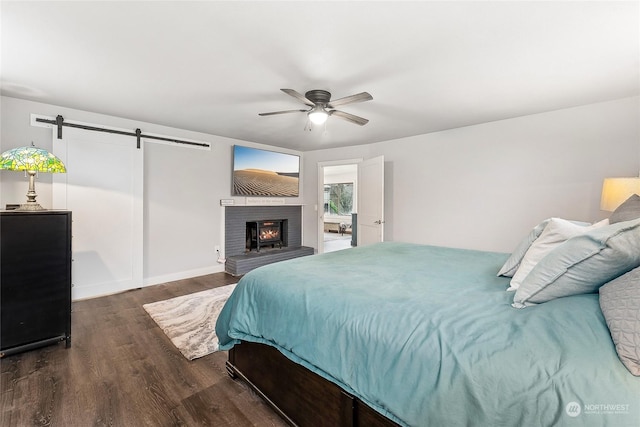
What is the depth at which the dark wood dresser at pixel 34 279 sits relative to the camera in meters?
2.15

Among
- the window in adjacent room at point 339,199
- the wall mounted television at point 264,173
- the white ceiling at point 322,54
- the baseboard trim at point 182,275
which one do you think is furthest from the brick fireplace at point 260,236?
the window in adjacent room at point 339,199

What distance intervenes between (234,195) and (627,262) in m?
4.85

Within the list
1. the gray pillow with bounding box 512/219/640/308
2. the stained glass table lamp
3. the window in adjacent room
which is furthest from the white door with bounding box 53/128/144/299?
the window in adjacent room

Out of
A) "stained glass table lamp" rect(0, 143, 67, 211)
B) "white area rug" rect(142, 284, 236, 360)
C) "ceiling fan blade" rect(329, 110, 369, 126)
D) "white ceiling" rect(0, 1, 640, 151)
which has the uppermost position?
"white ceiling" rect(0, 1, 640, 151)

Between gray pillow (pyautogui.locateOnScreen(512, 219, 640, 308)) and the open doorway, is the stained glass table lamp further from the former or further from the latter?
the open doorway

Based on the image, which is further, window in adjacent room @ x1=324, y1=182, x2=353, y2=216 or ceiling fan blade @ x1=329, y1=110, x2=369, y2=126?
window in adjacent room @ x1=324, y1=182, x2=353, y2=216

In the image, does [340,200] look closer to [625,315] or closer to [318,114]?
[318,114]

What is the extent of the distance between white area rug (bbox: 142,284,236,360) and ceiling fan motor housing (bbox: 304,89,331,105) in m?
2.40

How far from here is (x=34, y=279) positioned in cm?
225

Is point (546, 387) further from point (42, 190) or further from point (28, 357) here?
point (42, 190)

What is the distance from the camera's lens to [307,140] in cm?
502

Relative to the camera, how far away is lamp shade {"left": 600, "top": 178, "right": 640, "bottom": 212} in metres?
2.48

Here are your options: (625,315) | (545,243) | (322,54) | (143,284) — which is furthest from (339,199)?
(625,315)

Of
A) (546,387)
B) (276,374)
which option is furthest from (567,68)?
(276,374)
